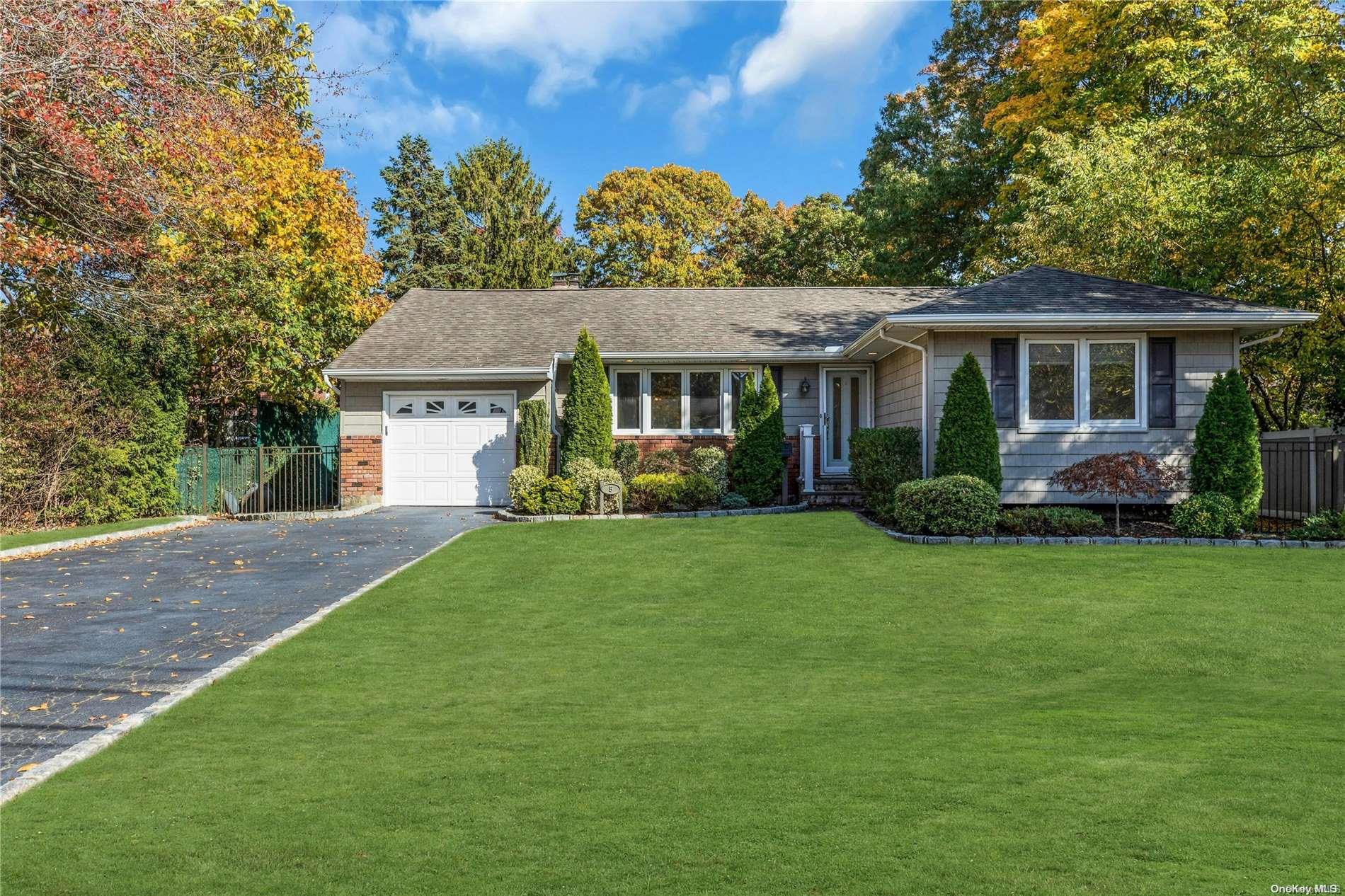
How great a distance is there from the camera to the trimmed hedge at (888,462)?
14.1 metres

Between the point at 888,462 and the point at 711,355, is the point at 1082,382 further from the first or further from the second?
the point at 711,355

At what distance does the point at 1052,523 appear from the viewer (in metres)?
12.4

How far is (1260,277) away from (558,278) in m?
16.3

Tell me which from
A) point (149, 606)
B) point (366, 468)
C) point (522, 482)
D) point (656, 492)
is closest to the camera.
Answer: point (149, 606)

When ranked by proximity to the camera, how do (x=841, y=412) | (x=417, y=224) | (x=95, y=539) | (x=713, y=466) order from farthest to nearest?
(x=417, y=224), (x=841, y=412), (x=713, y=466), (x=95, y=539)

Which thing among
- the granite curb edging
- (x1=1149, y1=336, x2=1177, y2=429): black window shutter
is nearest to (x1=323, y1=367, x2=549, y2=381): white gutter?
the granite curb edging

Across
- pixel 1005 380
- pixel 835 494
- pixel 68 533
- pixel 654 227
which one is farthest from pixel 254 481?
pixel 654 227

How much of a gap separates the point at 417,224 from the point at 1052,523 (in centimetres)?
3093

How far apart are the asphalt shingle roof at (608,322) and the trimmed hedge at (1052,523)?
21.1 ft

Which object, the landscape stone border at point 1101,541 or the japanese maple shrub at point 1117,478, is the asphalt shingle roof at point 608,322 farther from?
the landscape stone border at point 1101,541

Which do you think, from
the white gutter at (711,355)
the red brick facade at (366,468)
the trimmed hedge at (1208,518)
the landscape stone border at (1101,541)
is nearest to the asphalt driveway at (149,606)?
the red brick facade at (366,468)

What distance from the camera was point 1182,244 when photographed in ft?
55.8

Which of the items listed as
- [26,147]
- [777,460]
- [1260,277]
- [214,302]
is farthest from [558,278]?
[1260,277]

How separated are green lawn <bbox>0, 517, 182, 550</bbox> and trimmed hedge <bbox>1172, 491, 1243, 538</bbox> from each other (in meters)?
15.4
